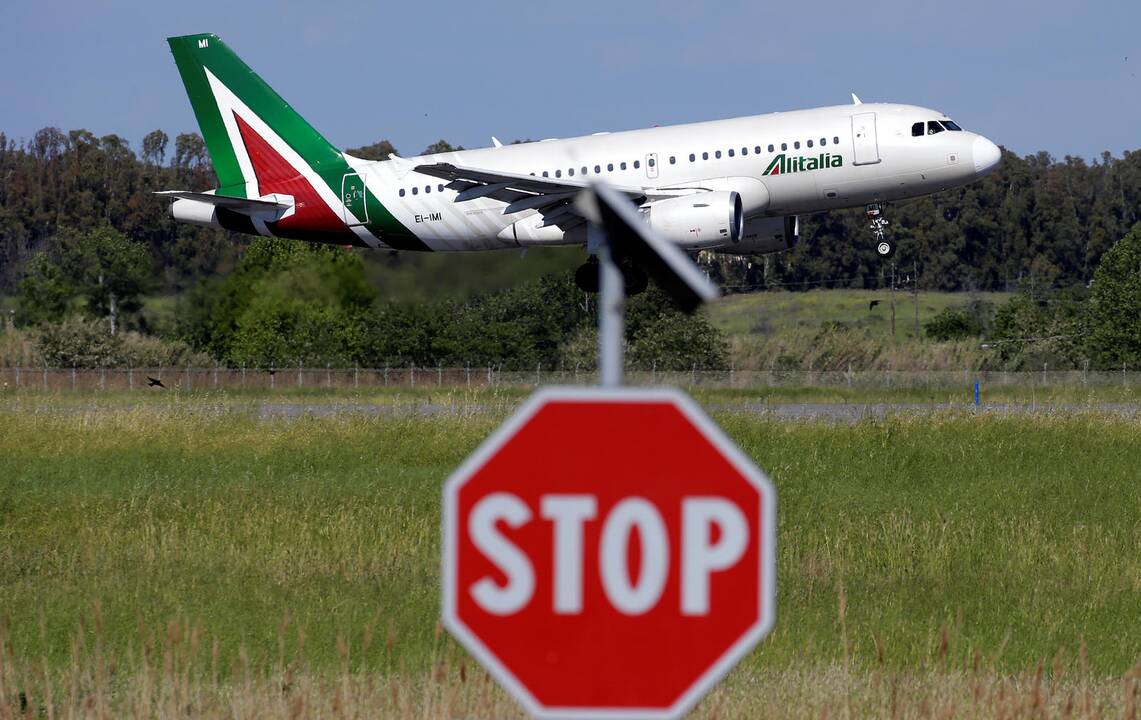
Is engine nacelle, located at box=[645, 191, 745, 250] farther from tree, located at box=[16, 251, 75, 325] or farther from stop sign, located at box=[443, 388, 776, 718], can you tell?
stop sign, located at box=[443, 388, 776, 718]

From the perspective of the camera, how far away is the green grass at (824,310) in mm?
95562

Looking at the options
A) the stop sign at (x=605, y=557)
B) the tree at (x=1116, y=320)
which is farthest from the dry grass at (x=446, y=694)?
the tree at (x=1116, y=320)

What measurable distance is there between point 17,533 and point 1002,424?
22.0 metres

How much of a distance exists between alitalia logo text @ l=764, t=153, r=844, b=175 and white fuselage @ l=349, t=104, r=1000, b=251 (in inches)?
0.8

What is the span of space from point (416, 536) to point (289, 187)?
65.0ft

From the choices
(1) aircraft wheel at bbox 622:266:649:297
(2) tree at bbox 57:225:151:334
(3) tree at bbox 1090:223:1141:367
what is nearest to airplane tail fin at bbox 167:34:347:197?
(2) tree at bbox 57:225:151:334

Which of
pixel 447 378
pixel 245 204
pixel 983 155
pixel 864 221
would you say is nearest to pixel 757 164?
pixel 983 155

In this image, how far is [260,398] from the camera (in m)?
51.5

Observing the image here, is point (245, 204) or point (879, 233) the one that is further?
point (245, 204)

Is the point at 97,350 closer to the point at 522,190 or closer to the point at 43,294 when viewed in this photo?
the point at 43,294

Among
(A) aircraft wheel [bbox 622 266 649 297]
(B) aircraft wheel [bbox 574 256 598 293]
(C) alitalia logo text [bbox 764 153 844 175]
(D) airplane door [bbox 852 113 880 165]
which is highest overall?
(D) airplane door [bbox 852 113 880 165]

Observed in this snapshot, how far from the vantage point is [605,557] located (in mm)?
4340

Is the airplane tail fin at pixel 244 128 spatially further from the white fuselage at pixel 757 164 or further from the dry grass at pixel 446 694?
A: the dry grass at pixel 446 694

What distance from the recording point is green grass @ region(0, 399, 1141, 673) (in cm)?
1429
